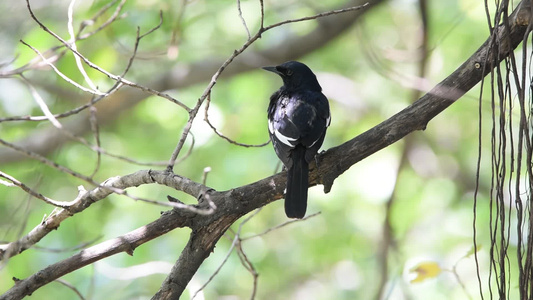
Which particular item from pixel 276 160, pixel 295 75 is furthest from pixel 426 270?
pixel 276 160

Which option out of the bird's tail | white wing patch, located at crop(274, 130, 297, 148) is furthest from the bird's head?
the bird's tail

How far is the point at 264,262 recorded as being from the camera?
6699 mm

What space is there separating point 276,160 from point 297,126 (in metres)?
2.15

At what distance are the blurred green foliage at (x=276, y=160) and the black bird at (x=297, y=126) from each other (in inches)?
46.4

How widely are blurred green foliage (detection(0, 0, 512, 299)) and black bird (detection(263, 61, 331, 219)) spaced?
1.18 metres

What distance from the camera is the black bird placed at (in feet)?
9.43

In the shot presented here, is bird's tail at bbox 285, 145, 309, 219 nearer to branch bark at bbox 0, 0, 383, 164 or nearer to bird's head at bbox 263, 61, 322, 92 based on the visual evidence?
bird's head at bbox 263, 61, 322, 92

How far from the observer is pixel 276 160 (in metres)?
5.60

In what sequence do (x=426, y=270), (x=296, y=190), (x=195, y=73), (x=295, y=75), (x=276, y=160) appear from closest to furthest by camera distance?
(x=296, y=190), (x=426, y=270), (x=295, y=75), (x=195, y=73), (x=276, y=160)

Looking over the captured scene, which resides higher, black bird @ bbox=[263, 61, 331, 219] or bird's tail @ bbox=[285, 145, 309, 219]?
black bird @ bbox=[263, 61, 331, 219]

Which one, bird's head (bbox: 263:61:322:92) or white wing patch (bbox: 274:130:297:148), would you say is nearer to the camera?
white wing patch (bbox: 274:130:297:148)

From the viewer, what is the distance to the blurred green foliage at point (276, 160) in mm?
5336

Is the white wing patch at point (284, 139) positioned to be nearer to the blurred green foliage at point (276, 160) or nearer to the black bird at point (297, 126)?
the black bird at point (297, 126)

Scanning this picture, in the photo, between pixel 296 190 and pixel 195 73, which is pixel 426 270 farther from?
pixel 195 73
